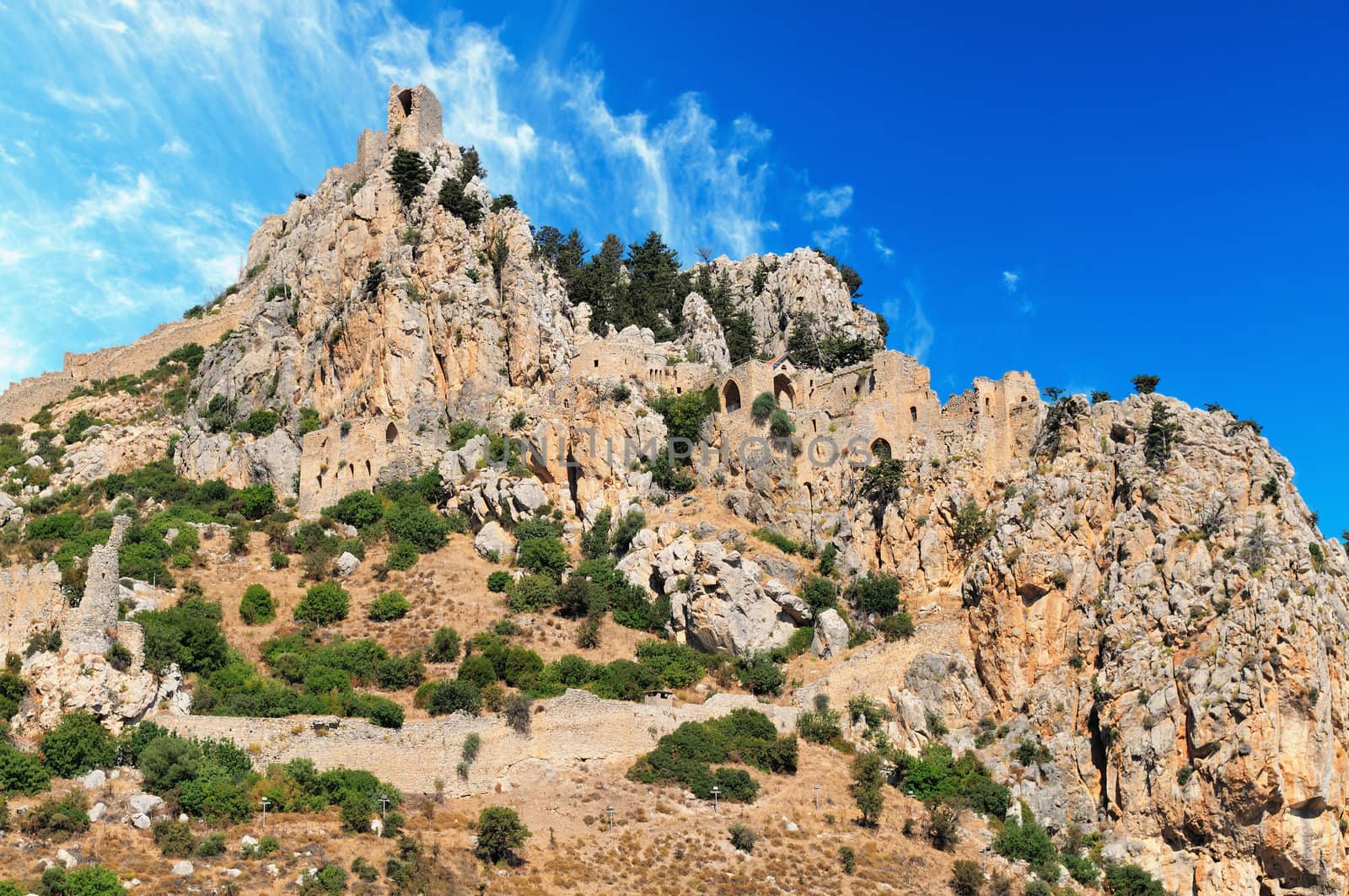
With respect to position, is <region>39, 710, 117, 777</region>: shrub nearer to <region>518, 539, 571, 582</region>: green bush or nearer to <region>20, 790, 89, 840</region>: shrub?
<region>20, 790, 89, 840</region>: shrub

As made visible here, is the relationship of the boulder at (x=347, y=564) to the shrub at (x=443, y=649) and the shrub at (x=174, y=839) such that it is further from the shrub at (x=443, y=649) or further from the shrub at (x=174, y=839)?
the shrub at (x=174, y=839)

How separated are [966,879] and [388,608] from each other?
24.9m

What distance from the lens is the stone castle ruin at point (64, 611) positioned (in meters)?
36.2

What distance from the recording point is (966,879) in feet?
128

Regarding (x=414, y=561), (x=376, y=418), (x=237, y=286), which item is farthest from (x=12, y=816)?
(x=237, y=286)

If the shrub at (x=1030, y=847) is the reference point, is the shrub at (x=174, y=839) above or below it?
below

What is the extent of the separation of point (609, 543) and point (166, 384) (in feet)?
111

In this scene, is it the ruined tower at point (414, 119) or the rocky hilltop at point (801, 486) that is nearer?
the rocky hilltop at point (801, 486)

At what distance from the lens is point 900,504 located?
173 ft

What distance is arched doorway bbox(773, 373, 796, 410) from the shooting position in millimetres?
61125

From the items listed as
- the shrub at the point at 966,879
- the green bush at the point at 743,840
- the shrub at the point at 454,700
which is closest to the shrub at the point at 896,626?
the shrub at the point at 966,879

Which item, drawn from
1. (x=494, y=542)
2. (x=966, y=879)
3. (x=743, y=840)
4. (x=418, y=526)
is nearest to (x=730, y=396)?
(x=494, y=542)

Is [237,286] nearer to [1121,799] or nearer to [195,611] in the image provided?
[195,611]

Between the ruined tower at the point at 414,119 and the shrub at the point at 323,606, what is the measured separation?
120 ft
